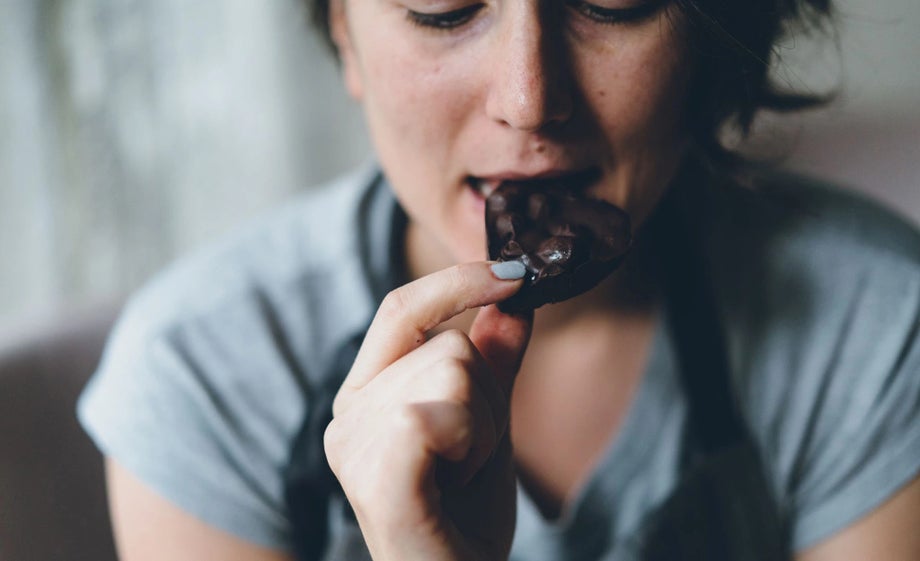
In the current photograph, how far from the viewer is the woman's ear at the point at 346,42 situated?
38.3 inches

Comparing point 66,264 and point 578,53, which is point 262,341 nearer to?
point 578,53

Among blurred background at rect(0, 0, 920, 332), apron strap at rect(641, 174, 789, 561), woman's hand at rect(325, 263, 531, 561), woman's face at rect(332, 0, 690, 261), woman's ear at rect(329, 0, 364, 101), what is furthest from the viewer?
blurred background at rect(0, 0, 920, 332)

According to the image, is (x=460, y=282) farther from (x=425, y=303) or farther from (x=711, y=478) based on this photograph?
(x=711, y=478)

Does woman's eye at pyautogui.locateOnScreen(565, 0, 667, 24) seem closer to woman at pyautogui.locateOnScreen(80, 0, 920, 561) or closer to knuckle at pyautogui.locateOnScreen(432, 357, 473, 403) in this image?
woman at pyautogui.locateOnScreen(80, 0, 920, 561)

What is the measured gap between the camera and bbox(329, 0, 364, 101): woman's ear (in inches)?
38.3

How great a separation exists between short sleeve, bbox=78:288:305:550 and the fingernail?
43 cm

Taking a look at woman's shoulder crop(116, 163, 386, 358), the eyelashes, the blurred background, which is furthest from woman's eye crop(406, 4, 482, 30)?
the blurred background

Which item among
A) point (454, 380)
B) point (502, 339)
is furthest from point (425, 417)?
point (502, 339)

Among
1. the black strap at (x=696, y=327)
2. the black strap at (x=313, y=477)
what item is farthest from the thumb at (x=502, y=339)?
the black strap at (x=696, y=327)

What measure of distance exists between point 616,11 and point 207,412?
68cm

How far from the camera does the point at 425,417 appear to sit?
0.67m

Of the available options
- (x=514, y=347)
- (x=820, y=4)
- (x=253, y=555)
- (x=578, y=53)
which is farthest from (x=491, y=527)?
(x=820, y=4)

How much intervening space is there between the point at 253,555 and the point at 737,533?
2.08ft

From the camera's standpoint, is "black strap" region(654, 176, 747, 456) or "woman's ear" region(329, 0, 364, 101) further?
"black strap" region(654, 176, 747, 456)
